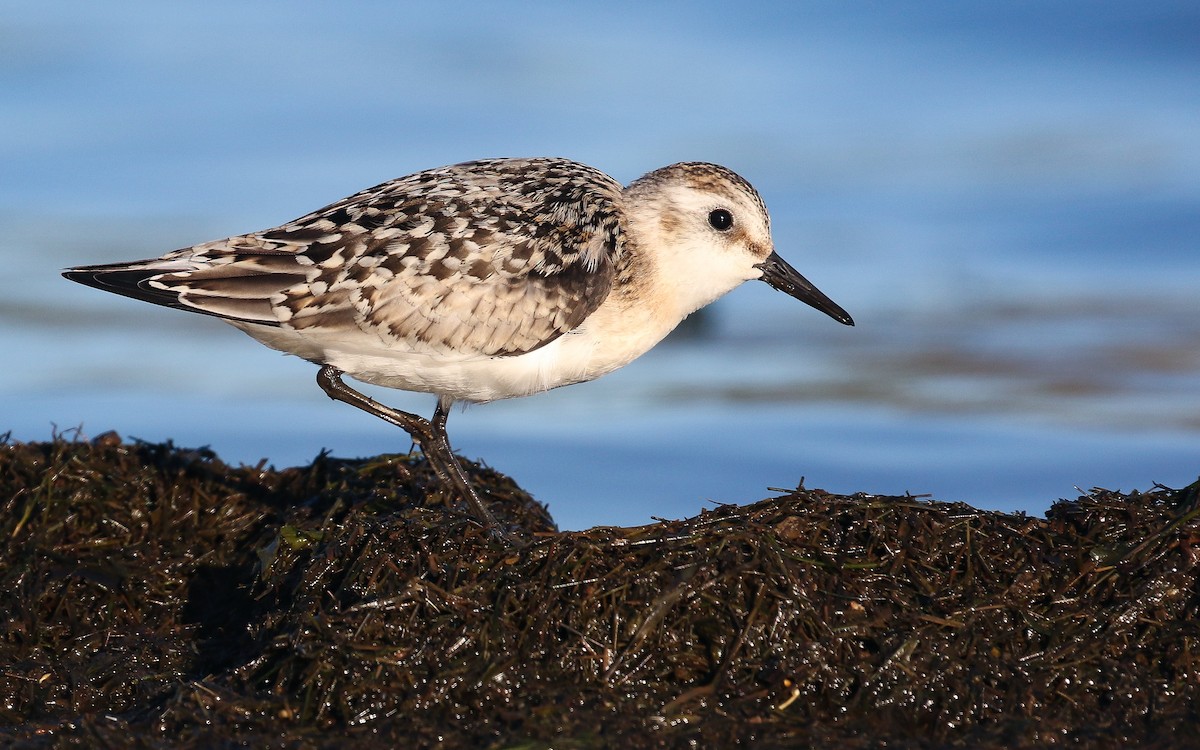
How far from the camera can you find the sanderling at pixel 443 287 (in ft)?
21.3

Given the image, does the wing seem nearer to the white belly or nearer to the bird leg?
the white belly

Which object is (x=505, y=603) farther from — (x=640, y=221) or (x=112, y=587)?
(x=640, y=221)

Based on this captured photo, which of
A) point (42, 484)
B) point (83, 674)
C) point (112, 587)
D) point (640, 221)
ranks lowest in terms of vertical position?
point (83, 674)

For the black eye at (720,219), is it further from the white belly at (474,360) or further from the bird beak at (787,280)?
the white belly at (474,360)

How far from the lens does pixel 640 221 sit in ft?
23.4

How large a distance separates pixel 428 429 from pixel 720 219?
203 centimetres

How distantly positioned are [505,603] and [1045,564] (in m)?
2.23

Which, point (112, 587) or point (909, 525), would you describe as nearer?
point (909, 525)

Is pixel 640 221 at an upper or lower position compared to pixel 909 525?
upper

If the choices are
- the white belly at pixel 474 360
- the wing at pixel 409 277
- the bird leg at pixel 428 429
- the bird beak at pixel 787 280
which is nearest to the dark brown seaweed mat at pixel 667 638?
the bird leg at pixel 428 429

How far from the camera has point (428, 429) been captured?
6.75 metres

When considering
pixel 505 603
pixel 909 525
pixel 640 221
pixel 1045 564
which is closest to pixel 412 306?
pixel 640 221

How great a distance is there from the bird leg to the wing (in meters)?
0.47

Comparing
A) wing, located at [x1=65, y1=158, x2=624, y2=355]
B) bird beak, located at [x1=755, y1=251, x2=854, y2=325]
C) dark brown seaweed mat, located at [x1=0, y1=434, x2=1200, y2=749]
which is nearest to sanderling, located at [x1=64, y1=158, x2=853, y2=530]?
wing, located at [x1=65, y1=158, x2=624, y2=355]
